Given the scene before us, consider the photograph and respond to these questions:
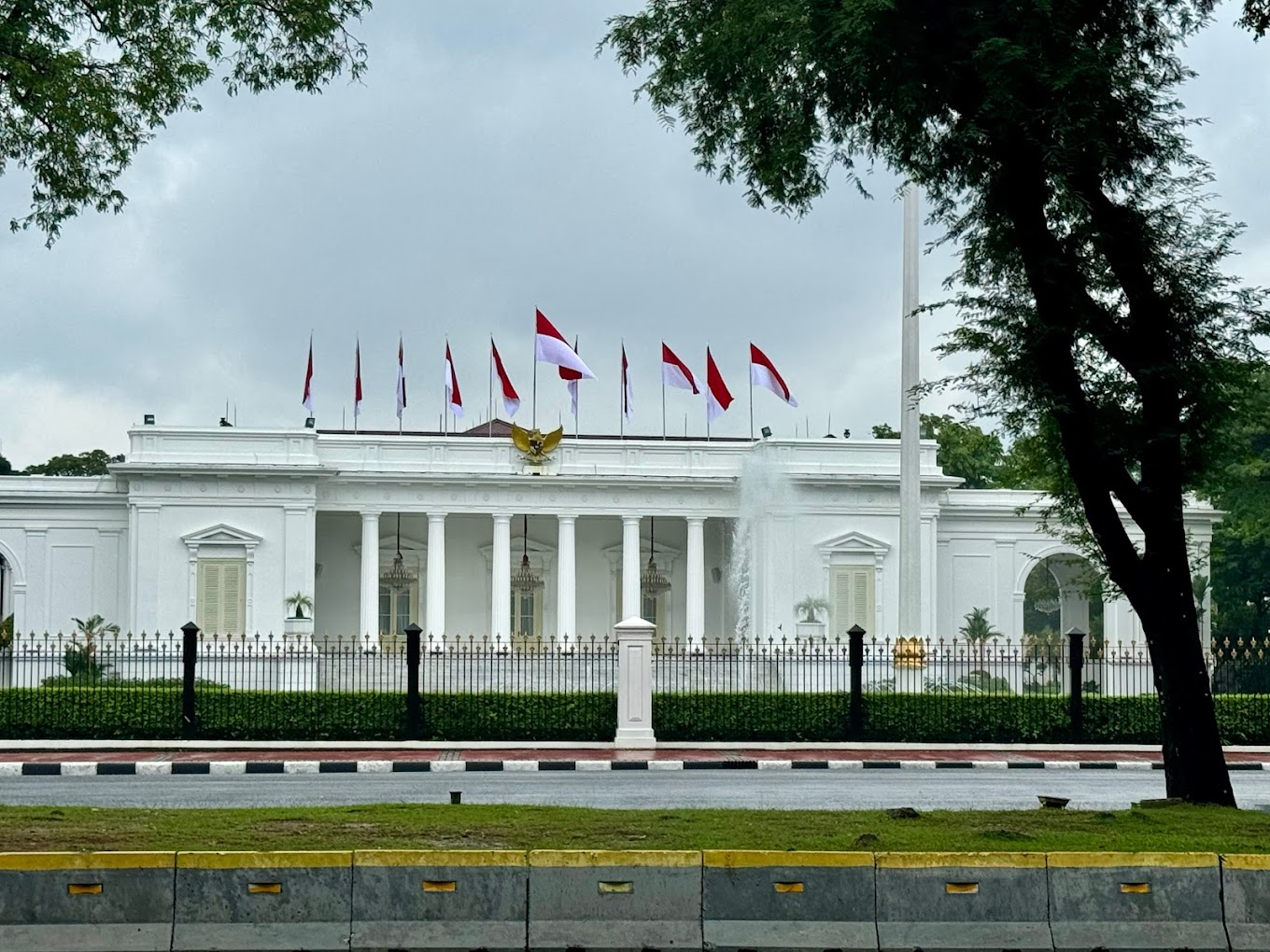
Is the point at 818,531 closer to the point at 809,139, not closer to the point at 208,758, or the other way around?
the point at 208,758

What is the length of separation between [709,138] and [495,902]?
826 cm

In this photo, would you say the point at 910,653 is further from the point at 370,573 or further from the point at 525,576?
the point at 525,576

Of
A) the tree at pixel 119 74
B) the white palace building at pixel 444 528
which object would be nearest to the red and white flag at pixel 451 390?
the white palace building at pixel 444 528

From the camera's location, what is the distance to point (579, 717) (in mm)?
27891

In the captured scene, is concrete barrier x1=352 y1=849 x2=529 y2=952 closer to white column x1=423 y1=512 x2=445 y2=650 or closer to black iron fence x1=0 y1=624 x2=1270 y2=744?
black iron fence x1=0 y1=624 x2=1270 y2=744

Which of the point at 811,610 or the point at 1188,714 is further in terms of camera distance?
the point at 811,610

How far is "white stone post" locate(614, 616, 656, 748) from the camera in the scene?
26844 millimetres

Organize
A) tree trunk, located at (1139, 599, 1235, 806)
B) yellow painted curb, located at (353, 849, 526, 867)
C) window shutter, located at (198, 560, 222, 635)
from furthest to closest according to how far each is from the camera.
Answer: window shutter, located at (198, 560, 222, 635) < tree trunk, located at (1139, 599, 1235, 806) < yellow painted curb, located at (353, 849, 526, 867)

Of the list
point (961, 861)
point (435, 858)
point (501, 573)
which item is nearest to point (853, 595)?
point (501, 573)

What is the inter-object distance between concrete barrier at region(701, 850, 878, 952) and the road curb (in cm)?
1378

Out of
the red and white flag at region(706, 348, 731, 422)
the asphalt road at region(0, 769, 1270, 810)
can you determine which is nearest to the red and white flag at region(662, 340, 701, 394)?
the red and white flag at region(706, 348, 731, 422)

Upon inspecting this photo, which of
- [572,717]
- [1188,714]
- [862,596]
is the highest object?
[862,596]

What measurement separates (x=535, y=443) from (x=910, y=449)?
1838 centimetres

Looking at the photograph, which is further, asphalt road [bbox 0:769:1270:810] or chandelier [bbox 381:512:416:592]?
chandelier [bbox 381:512:416:592]
